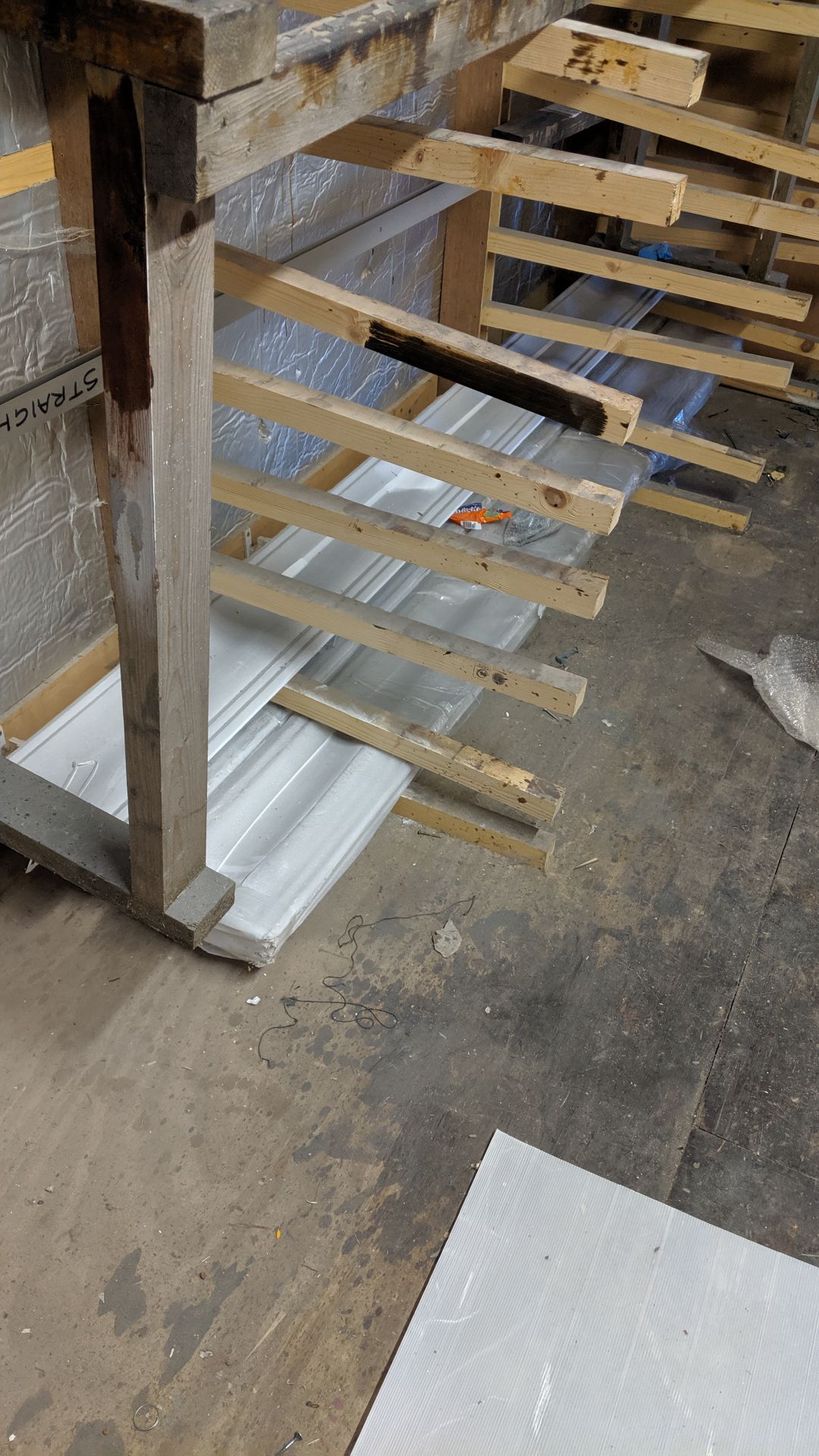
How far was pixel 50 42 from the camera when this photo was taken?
92 cm

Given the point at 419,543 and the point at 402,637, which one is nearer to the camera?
the point at 419,543

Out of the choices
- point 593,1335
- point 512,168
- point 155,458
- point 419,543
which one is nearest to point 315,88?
point 155,458

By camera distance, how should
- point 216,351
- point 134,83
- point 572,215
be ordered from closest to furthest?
point 134,83, point 216,351, point 572,215

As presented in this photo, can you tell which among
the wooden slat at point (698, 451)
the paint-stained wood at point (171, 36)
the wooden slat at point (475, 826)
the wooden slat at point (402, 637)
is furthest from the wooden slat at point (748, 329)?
the paint-stained wood at point (171, 36)

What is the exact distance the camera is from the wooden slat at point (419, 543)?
5.78ft

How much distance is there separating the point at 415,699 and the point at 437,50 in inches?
47.5

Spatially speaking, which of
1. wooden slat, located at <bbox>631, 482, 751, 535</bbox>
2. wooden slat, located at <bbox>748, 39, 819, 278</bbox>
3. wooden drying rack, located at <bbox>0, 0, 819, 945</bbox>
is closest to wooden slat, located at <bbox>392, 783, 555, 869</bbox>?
wooden drying rack, located at <bbox>0, 0, 819, 945</bbox>

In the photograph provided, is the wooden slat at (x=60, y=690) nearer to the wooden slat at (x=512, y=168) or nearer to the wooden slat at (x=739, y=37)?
the wooden slat at (x=512, y=168)

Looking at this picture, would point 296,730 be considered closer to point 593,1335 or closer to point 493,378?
point 493,378

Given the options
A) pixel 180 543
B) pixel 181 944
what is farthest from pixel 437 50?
pixel 181 944

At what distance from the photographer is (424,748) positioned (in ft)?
6.53

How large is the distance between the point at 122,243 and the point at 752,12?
2.24 m

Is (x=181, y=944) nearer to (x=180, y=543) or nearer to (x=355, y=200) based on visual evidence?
(x=180, y=543)

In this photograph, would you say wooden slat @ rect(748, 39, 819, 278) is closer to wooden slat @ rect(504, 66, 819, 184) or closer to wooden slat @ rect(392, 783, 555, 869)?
wooden slat @ rect(504, 66, 819, 184)
